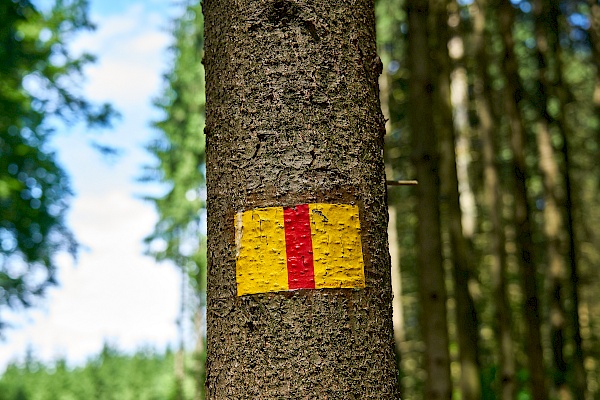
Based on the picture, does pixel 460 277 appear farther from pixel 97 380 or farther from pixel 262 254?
pixel 97 380

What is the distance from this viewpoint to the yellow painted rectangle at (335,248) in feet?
4.50

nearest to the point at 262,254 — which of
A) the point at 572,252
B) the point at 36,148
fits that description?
the point at 572,252

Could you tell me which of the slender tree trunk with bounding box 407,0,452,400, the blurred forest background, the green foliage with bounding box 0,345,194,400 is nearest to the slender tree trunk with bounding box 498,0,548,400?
the blurred forest background

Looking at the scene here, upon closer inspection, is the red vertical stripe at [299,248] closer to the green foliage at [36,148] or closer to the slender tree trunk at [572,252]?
the slender tree trunk at [572,252]

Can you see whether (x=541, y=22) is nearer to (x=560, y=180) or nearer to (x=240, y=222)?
(x=560, y=180)

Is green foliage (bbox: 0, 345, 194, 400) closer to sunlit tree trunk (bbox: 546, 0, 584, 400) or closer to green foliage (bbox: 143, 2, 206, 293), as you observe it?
green foliage (bbox: 143, 2, 206, 293)

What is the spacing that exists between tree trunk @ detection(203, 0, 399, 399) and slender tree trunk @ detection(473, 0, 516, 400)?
5.70 meters

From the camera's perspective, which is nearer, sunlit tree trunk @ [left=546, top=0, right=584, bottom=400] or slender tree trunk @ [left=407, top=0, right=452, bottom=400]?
slender tree trunk @ [left=407, top=0, right=452, bottom=400]

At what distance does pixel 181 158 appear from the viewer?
2361 cm

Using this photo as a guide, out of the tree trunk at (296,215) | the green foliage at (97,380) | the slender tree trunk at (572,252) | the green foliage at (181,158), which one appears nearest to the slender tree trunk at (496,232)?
the slender tree trunk at (572,252)

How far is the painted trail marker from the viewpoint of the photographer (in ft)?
4.48

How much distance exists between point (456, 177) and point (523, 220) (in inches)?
53.1

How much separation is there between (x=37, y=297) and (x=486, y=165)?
13063 mm

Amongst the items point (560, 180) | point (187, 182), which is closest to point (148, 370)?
point (187, 182)
